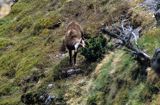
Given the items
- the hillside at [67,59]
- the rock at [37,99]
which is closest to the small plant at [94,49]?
the hillside at [67,59]

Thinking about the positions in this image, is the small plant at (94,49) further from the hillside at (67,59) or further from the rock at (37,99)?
the rock at (37,99)

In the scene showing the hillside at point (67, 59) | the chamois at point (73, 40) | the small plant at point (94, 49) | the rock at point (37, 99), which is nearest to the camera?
the hillside at point (67, 59)

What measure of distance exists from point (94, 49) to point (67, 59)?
1596 mm

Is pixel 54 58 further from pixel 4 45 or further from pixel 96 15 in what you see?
pixel 4 45

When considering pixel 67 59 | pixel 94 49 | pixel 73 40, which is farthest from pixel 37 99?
pixel 94 49

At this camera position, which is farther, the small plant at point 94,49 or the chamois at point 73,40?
the chamois at point 73,40

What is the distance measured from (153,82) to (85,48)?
515 cm

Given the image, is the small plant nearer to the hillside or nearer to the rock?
the hillside

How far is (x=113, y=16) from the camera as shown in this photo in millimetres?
20391

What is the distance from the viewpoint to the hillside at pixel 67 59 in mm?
14789

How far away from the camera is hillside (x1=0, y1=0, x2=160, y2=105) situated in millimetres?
14789

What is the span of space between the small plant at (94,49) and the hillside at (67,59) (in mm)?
261

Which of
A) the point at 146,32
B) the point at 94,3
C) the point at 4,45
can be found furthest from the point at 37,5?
the point at 146,32

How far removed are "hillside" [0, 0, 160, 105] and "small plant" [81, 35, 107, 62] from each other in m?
0.26
